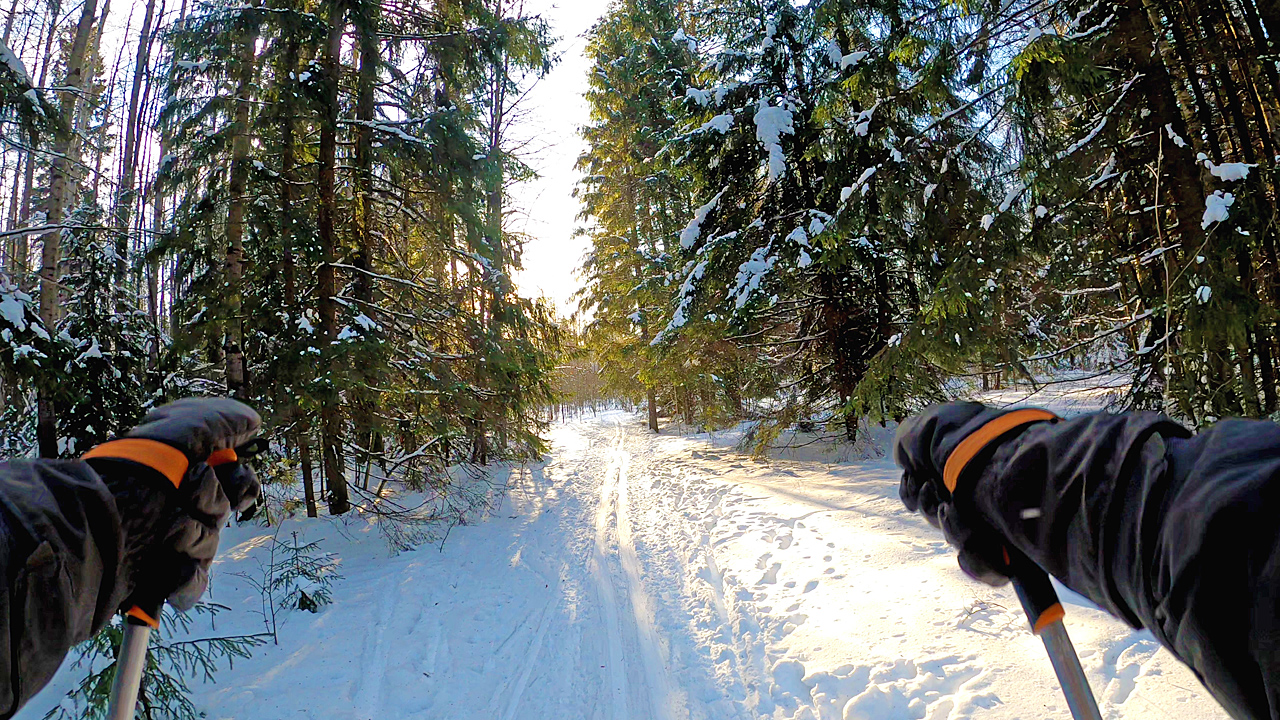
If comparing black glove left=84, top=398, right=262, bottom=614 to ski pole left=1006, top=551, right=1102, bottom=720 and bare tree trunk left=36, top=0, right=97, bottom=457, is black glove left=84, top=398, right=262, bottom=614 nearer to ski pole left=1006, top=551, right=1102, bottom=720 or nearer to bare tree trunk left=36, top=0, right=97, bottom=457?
ski pole left=1006, top=551, right=1102, bottom=720

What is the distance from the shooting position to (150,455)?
40.3 inches

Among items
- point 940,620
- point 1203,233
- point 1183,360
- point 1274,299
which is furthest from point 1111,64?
point 940,620

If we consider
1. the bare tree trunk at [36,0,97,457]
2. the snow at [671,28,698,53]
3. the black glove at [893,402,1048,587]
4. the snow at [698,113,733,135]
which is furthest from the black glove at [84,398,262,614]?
the snow at [671,28,698,53]

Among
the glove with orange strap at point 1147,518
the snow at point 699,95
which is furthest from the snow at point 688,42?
the glove with orange strap at point 1147,518

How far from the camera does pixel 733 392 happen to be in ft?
44.4

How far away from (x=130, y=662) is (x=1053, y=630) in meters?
2.10

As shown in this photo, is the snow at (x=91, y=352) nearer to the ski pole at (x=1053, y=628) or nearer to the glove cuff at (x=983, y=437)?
the glove cuff at (x=983, y=437)

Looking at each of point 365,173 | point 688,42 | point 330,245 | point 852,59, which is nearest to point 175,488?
point 330,245

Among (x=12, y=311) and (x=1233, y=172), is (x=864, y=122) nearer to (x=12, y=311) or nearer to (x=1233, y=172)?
(x=1233, y=172)

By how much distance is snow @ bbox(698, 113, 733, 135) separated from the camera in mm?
10195

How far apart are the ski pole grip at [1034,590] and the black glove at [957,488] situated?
31 millimetres

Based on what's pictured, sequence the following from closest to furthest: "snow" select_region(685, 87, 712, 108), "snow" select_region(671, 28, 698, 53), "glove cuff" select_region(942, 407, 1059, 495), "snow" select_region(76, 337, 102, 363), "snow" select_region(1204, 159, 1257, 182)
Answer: "glove cuff" select_region(942, 407, 1059, 495), "snow" select_region(1204, 159, 1257, 182), "snow" select_region(76, 337, 102, 363), "snow" select_region(685, 87, 712, 108), "snow" select_region(671, 28, 698, 53)

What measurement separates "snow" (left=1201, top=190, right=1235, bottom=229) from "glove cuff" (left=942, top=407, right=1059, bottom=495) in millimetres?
5184

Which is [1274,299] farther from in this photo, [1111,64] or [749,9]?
[749,9]
